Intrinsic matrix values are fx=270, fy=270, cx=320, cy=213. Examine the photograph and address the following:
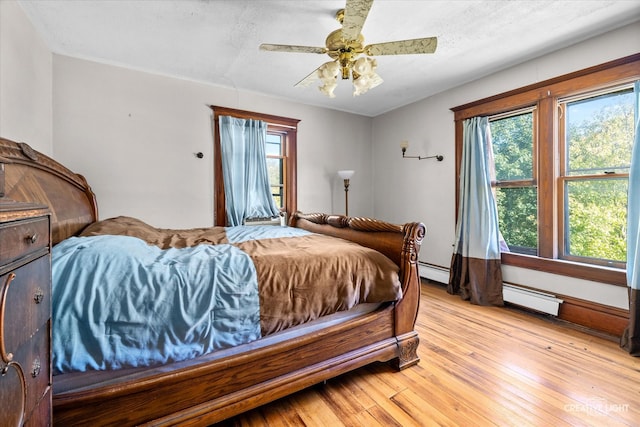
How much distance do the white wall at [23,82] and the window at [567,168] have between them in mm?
4338

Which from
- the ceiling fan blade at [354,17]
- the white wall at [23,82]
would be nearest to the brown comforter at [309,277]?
the white wall at [23,82]

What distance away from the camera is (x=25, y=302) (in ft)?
2.28

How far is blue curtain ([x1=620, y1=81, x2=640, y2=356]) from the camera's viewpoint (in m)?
2.07

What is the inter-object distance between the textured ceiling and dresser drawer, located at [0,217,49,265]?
6.67 feet

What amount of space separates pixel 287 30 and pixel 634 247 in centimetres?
337

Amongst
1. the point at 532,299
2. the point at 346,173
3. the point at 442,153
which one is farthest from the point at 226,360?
the point at 442,153

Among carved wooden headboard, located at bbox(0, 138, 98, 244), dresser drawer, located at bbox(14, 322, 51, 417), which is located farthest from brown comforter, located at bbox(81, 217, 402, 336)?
dresser drawer, located at bbox(14, 322, 51, 417)

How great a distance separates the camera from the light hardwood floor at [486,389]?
4.71 ft

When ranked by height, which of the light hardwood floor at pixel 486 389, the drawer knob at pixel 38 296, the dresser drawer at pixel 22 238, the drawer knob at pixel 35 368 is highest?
the dresser drawer at pixel 22 238

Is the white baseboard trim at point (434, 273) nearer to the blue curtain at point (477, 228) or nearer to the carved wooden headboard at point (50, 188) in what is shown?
the blue curtain at point (477, 228)

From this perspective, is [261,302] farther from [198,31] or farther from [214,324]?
[198,31]

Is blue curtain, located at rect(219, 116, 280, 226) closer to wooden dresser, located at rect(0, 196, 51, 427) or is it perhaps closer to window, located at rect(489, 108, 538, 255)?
wooden dresser, located at rect(0, 196, 51, 427)

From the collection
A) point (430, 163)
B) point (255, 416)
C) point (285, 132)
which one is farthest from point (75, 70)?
point (430, 163)

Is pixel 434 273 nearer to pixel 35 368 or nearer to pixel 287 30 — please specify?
pixel 287 30
